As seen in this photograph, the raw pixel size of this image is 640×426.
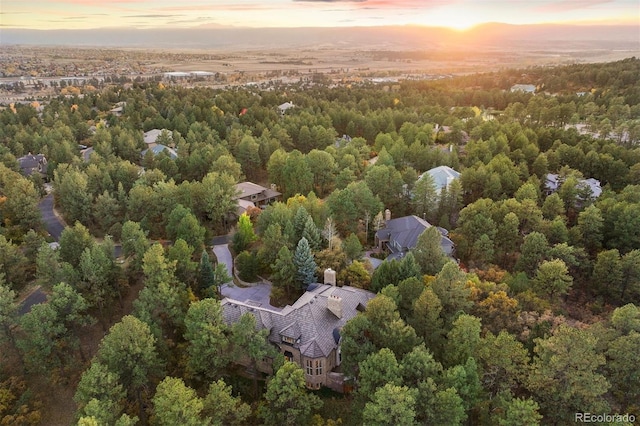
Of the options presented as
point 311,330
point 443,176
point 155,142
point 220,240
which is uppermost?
point 155,142

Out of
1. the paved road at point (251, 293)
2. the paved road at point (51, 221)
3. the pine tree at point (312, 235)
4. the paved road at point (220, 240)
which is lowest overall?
the paved road at point (251, 293)

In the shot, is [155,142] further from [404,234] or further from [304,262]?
[404,234]

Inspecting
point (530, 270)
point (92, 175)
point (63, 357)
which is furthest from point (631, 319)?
point (92, 175)

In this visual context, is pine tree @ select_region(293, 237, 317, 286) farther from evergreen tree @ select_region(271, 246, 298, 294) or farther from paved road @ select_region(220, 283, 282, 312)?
paved road @ select_region(220, 283, 282, 312)

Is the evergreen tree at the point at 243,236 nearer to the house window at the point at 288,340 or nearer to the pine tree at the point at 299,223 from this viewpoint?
the pine tree at the point at 299,223

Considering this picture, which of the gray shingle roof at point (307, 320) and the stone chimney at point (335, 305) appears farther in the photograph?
the stone chimney at point (335, 305)

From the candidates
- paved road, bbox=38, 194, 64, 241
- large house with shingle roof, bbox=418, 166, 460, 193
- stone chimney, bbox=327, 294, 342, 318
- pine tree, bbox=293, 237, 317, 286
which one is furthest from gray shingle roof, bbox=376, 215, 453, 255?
paved road, bbox=38, 194, 64, 241

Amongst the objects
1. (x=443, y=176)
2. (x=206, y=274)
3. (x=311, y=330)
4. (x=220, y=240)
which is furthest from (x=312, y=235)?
(x=443, y=176)

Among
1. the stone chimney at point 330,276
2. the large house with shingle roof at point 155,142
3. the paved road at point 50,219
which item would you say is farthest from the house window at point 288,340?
the large house with shingle roof at point 155,142
